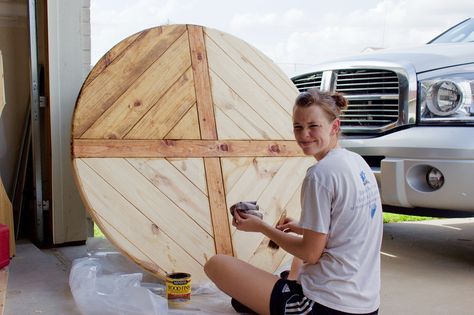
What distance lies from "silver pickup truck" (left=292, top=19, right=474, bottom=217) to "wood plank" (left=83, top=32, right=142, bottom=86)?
172cm

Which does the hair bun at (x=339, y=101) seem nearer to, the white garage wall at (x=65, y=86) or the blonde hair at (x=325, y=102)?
the blonde hair at (x=325, y=102)

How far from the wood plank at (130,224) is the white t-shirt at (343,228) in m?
1.18

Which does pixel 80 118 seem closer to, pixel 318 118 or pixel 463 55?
pixel 318 118

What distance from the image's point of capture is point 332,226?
231 centimetres

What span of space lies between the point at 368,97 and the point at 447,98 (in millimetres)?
605

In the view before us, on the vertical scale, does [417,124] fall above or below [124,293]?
above

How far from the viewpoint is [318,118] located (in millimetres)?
2402

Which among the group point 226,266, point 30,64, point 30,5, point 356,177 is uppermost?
point 30,5

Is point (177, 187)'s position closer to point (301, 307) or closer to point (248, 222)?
point (248, 222)

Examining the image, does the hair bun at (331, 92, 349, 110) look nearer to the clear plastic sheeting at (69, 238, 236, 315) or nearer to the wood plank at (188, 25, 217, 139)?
the clear plastic sheeting at (69, 238, 236, 315)

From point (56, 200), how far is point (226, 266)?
6.16 feet

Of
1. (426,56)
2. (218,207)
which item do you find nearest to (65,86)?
(218,207)

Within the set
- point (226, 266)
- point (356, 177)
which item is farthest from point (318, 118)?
point (226, 266)

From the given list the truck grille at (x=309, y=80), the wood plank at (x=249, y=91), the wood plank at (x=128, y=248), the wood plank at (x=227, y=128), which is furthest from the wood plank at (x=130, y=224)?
the truck grille at (x=309, y=80)
